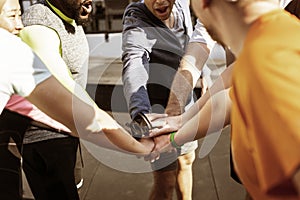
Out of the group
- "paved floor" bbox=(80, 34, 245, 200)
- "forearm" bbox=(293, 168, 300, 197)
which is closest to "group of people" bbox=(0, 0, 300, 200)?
"forearm" bbox=(293, 168, 300, 197)

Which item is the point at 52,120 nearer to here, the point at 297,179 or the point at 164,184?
the point at 164,184

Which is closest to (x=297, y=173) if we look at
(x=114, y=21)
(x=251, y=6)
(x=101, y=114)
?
(x=251, y=6)

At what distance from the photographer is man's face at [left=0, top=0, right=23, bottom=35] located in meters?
1.27

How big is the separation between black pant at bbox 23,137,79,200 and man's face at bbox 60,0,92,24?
18.9 inches

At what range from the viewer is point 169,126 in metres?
1.45

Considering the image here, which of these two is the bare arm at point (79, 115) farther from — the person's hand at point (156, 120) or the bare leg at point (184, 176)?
the bare leg at point (184, 176)

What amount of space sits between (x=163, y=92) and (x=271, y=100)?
3.70ft

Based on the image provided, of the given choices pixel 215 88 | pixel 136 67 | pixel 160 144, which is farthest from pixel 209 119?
pixel 136 67

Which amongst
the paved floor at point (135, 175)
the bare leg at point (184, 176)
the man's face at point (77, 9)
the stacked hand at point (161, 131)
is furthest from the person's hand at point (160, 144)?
the paved floor at point (135, 175)

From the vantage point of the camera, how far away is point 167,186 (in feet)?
6.12

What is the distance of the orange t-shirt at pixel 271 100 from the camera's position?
550mm

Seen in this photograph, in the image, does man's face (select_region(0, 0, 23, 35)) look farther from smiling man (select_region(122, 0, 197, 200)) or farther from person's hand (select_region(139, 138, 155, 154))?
person's hand (select_region(139, 138, 155, 154))

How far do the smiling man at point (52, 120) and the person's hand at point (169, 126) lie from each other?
0.34 metres

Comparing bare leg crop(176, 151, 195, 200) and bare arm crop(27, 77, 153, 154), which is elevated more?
bare arm crop(27, 77, 153, 154)
